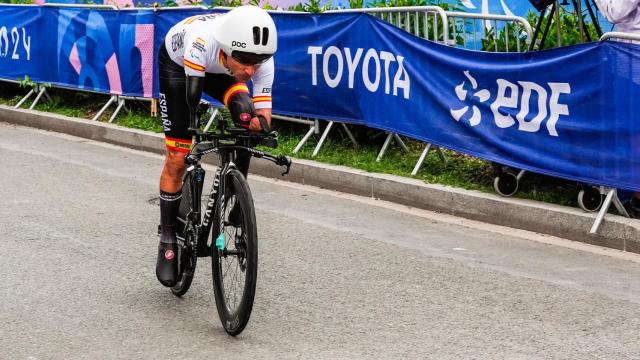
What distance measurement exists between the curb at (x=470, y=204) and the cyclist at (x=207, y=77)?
3242 mm

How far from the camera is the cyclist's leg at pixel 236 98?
19.0 ft

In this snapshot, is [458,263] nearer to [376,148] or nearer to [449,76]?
[449,76]

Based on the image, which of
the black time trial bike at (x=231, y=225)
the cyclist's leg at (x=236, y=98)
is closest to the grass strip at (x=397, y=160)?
the cyclist's leg at (x=236, y=98)

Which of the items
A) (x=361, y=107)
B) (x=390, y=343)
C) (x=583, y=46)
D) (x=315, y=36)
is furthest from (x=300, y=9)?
(x=390, y=343)

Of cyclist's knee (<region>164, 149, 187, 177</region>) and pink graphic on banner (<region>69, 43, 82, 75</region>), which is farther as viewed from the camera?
pink graphic on banner (<region>69, 43, 82, 75</region>)

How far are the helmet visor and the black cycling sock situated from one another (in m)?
1.09

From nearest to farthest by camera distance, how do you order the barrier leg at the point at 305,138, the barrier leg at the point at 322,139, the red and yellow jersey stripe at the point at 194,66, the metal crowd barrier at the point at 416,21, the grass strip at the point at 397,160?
the red and yellow jersey stripe at the point at 194,66 < the grass strip at the point at 397,160 < the metal crowd barrier at the point at 416,21 < the barrier leg at the point at 322,139 < the barrier leg at the point at 305,138

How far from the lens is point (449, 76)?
949cm

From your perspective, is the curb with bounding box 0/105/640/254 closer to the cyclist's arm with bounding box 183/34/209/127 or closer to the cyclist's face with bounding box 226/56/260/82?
the cyclist's face with bounding box 226/56/260/82

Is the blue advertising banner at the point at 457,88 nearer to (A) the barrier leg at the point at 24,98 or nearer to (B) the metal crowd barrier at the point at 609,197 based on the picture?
(B) the metal crowd barrier at the point at 609,197

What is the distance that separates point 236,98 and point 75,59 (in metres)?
9.29

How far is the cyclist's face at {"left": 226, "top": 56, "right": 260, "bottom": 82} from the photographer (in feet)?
18.3

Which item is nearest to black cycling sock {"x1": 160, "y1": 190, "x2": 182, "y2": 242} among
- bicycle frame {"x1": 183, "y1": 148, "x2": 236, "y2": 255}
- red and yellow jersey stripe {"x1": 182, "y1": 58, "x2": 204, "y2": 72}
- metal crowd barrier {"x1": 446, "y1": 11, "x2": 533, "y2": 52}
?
bicycle frame {"x1": 183, "y1": 148, "x2": 236, "y2": 255}

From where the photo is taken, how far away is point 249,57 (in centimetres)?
551
